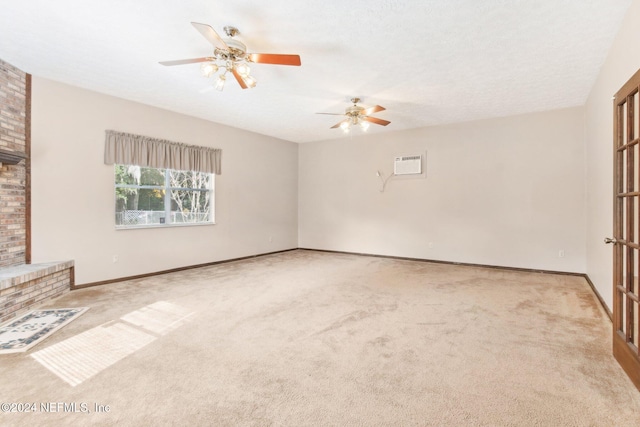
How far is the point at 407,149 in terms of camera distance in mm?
6633

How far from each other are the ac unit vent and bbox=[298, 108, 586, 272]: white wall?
0.13 metres

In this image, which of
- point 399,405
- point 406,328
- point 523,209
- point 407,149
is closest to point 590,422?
point 399,405

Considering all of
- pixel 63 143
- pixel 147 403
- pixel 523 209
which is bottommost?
pixel 147 403

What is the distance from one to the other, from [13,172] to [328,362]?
442 centimetres

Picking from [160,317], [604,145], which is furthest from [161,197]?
[604,145]

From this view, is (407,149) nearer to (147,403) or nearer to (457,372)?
(457,372)

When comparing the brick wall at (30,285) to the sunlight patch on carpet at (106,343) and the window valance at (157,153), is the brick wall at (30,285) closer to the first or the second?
the sunlight patch on carpet at (106,343)

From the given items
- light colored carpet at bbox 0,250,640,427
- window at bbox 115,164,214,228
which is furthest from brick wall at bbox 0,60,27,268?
window at bbox 115,164,214,228

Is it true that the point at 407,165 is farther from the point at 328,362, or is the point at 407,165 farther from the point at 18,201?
the point at 18,201

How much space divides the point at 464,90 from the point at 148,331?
496cm

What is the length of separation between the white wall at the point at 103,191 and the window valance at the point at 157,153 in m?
0.12

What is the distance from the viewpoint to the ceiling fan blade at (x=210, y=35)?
2.33 meters

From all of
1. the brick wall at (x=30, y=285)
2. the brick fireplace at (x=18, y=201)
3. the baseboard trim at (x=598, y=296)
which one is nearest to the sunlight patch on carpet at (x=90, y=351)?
the brick wall at (x=30, y=285)

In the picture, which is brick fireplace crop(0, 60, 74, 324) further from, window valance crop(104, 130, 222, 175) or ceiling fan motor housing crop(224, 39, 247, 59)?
ceiling fan motor housing crop(224, 39, 247, 59)
